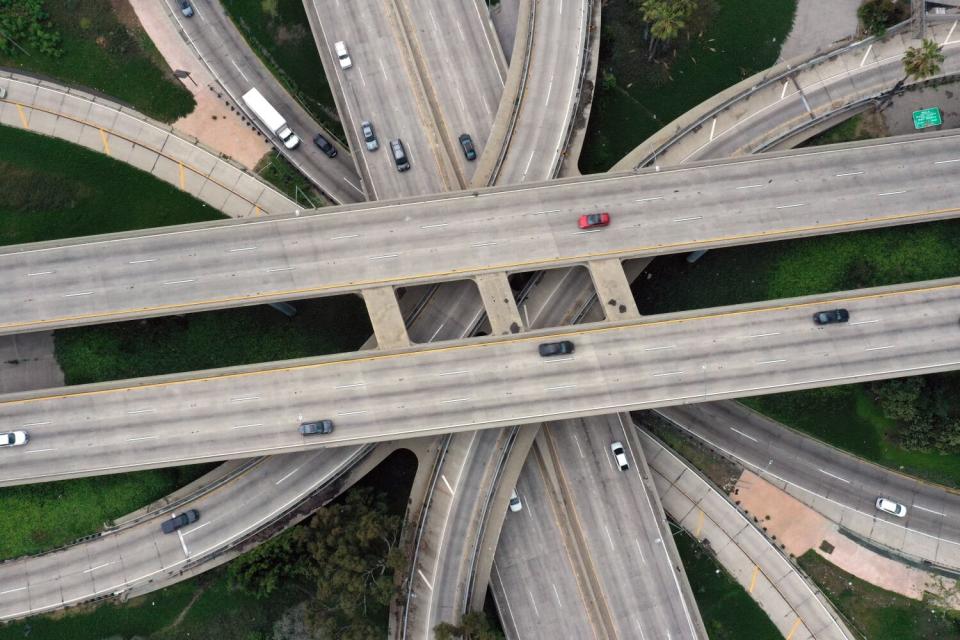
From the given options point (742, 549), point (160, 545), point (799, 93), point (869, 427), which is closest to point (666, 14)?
point (799, 93)

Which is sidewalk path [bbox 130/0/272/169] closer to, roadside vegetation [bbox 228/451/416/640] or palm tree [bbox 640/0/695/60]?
roadside vegetation [bbox 228/451/416/640]

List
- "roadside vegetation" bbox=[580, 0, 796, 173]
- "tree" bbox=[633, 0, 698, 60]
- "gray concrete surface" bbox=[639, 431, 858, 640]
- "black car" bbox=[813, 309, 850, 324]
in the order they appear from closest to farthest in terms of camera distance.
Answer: "black car" bbox=[813, 309, 850, 324] → "tree" bbox=[633, 0, 698, 60] → "gray concrete surface" bbox=[639, 431, 858, 640] → "roadside vegetation" bbox=[580, 0, 796, 173]

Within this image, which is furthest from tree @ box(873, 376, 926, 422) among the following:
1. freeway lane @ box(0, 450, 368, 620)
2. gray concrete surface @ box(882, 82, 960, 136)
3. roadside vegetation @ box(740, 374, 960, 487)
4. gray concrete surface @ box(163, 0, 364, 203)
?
gray concrete surface @ box(163, 0, 364, 203)

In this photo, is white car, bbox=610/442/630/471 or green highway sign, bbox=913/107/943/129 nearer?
white car, bbox=610/442/630/471

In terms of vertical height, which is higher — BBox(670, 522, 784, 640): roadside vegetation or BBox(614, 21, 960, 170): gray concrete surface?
BBox(614, 21, 960, 170): gray concrete surface

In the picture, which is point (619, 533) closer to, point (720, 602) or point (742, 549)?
point (720, 602)

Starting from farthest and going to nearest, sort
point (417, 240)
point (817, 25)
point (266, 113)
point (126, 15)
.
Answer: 1. point (126, 15)
2. point (817, 25)
3. point (266, 113)
4. point (417, 240)

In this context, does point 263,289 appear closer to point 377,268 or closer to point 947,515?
point 377,268

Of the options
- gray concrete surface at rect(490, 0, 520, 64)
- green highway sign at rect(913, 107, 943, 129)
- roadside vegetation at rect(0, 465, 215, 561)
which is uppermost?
gray concrete surface at rect(490, 0, 520, 64)
